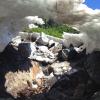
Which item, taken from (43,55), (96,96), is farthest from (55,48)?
(96,96)

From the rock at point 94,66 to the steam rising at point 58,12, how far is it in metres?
1.16

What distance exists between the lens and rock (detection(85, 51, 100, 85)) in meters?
14.8

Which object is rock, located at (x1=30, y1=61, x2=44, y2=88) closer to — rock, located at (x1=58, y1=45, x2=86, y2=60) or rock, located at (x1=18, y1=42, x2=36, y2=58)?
rock, located at (x1=18, y1=42, x2=36, y2=58)

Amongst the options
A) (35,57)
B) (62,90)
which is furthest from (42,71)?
(62,90)

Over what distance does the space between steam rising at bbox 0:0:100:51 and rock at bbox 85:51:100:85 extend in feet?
3.81

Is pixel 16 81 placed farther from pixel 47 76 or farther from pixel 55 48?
pixel 55 48

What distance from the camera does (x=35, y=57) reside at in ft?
63.3

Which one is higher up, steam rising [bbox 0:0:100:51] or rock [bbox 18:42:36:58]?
steam rising [bbox 0:0:100:51]

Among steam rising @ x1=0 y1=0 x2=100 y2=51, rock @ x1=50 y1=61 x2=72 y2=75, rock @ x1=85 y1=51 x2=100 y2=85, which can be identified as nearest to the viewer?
steam rising @ x1=0 y1=0 x2=100 y2=51

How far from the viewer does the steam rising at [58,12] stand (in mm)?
13492

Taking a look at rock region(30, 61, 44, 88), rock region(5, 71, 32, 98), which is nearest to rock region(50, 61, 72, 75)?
rock region(30, 61, 44, 88)

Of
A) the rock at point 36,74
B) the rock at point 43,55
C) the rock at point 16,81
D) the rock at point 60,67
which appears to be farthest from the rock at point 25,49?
the rock at point 60,67

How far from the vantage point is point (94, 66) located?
14906 mm

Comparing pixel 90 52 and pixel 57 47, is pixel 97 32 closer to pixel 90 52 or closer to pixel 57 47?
pixel 90 52
